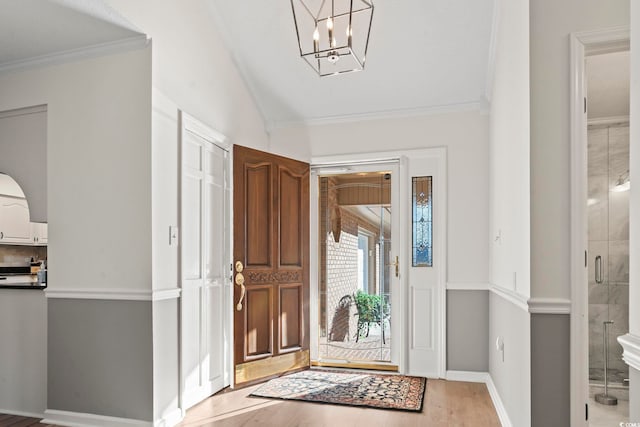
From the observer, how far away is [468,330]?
14.1 ft

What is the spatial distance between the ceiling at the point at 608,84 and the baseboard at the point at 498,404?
2.40 m

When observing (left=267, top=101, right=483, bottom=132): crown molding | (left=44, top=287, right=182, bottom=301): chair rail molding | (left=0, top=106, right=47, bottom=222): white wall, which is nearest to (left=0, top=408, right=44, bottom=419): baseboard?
(left=44, top=287, right=182, bottom=301): chair rail molding

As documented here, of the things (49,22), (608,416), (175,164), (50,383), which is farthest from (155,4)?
(608,416)

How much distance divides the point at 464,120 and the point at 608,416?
2.71 metres

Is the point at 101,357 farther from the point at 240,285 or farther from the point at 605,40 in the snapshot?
the point at 605,40

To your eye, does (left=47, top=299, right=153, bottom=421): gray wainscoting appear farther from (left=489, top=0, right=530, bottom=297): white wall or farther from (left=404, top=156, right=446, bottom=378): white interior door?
(left=404, top=156, right=446, bottom=378): white interior door

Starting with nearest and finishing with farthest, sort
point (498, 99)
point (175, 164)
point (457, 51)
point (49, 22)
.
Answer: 1. point (49, 22)
2. point (175, 164)
3. point (498, 99)
4. point (457, 51)

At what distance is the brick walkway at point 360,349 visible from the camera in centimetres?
466

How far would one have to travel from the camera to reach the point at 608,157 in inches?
172

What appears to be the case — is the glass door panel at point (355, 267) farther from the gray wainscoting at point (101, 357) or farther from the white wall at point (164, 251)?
the gray wainscoting at point (101, 357)

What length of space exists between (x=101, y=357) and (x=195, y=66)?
7.41 feet

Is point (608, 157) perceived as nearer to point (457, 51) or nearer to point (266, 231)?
point (457, 51)

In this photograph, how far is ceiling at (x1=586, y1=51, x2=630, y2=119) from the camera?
3281 millimetres

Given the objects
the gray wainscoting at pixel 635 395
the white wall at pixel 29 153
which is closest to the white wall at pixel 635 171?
the gray wainscoting at pixel 635 395
